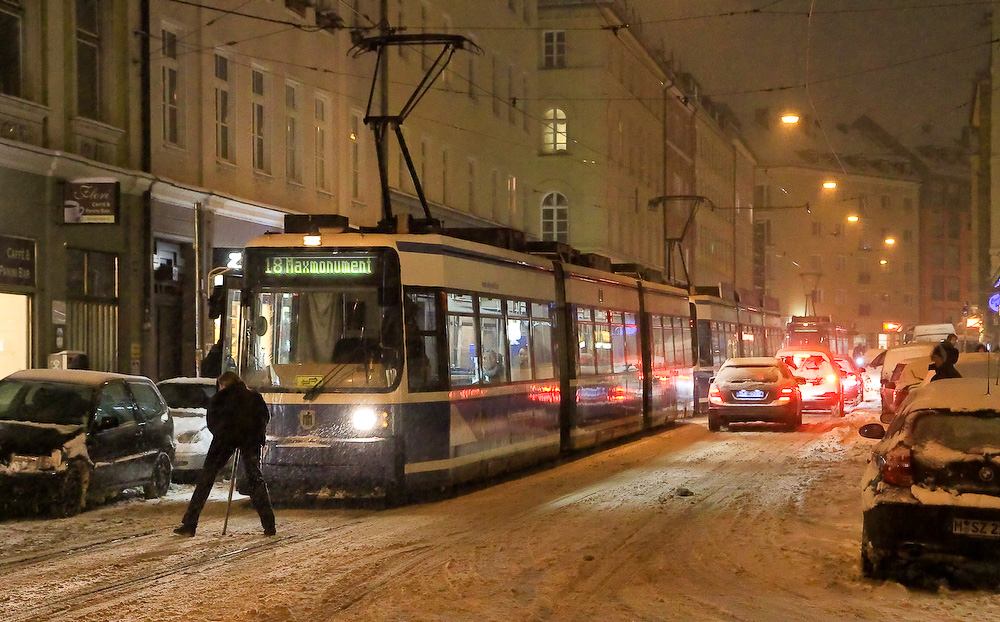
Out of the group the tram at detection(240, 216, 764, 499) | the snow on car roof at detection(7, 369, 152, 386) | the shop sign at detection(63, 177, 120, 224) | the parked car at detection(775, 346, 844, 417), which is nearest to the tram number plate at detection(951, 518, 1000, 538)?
the tram at detection(240, 216, 764, 499)

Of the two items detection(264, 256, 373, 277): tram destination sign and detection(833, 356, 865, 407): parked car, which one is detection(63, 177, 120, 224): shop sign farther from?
detection(833, 356, 865, 407): parked car

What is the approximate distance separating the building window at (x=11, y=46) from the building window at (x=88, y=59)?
4.65 feet

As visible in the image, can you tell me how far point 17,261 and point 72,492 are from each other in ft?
25.8

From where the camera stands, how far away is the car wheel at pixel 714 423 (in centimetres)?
2458

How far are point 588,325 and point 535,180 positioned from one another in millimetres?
31775

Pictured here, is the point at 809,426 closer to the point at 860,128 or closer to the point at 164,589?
the point at 164,589

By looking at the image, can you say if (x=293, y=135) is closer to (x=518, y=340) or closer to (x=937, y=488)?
(x=518, y=340)

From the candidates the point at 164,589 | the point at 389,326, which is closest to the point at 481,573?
the point at 164,589

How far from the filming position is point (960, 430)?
28.7 feet

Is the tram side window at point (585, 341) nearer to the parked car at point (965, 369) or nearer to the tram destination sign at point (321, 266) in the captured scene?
the parked car at point (965, 369)

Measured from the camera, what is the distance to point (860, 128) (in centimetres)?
11369

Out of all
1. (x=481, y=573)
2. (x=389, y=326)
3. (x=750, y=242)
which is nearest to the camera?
(x=481, y=573)

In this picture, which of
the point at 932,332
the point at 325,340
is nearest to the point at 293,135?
the point at 325,340

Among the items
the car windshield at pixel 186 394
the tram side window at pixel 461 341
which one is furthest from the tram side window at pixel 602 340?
the car windshield at pixel 186 394
